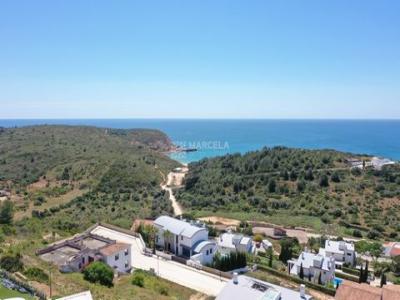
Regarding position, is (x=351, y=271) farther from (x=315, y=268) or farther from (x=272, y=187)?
Answer: (x=272, y=187)

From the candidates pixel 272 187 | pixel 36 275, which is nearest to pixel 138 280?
pixel 36 275

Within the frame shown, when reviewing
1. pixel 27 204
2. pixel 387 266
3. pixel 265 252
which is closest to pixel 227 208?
pixel 265 252

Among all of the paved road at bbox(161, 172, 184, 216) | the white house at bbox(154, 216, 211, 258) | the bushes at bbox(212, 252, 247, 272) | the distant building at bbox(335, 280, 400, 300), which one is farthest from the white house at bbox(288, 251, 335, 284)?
the paved road at bbox(161, 172, 184, 216)

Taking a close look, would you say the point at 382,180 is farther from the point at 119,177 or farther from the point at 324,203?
the point at 119,177

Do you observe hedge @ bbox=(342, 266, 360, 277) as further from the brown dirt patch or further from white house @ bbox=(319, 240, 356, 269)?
the brown dirt patch

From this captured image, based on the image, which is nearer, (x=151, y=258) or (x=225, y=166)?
(x=151, y=258)

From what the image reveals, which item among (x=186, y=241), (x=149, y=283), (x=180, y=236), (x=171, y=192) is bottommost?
(x=171, y=192)
